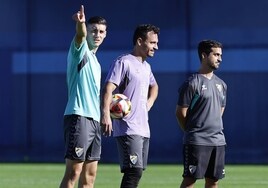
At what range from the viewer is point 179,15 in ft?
83.2

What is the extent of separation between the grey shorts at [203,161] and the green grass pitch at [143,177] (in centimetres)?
449

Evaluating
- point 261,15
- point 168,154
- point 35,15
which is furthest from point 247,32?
point 35,15

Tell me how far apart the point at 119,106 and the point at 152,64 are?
14.9 meters

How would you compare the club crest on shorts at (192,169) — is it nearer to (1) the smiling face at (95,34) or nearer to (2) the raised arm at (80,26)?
(1) the smiling face at (95,34)

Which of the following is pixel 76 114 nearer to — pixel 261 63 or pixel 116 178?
pixel 116 178

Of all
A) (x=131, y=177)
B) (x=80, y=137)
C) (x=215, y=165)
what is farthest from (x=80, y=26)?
(x=215, y=165)

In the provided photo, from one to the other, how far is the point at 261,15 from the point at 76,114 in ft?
51.0

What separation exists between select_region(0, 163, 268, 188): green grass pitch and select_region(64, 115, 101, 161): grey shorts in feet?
16.2

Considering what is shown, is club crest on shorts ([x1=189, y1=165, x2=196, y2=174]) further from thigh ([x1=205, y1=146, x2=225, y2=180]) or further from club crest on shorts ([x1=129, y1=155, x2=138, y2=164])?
club crest on shorts ([x1=129, y1=155, x2=138, y2=164])

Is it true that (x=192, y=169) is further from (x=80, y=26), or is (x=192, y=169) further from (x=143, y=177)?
(x=143, y=177)

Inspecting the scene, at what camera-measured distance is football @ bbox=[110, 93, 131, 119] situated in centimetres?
1005

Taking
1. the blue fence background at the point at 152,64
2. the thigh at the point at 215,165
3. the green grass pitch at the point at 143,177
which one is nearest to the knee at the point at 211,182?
the thigh at the point at 215,165

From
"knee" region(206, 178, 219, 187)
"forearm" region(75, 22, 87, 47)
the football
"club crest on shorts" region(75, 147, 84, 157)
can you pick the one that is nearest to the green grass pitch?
"knee" region(206, 178, 219, 187)

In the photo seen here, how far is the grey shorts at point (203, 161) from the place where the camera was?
10320mm
